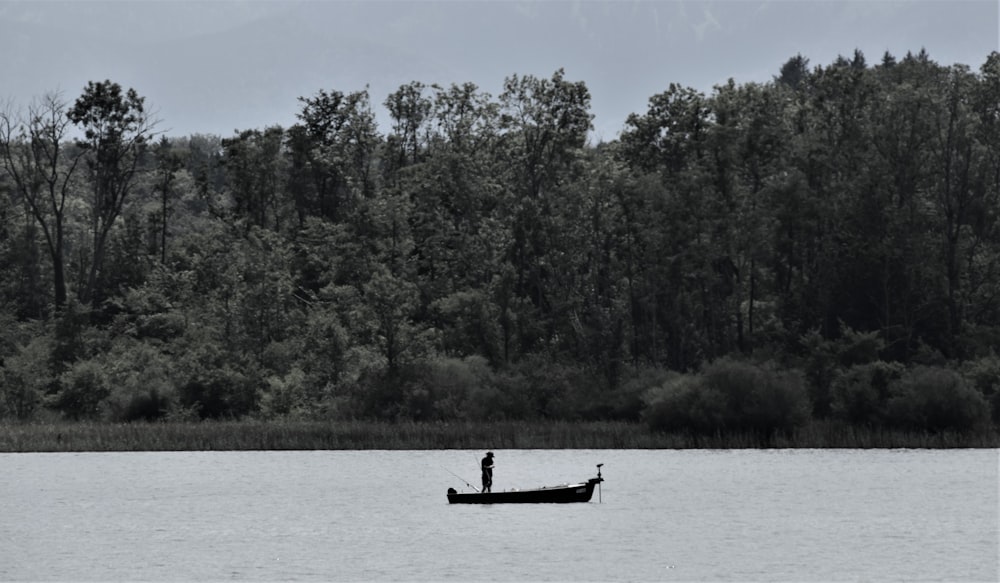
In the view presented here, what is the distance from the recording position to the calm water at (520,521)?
34.5 meters

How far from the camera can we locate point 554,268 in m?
96.4

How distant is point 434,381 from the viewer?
7850 cm

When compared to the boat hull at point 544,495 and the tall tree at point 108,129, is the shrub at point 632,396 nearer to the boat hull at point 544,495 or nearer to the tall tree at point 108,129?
the boat hull at point 544,495

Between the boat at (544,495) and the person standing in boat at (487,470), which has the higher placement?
the person standing in boat at (487,470)

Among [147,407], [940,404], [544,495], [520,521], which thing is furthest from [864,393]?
[147,407]

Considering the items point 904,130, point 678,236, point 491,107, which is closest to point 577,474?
point 678,236

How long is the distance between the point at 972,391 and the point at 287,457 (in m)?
33.8

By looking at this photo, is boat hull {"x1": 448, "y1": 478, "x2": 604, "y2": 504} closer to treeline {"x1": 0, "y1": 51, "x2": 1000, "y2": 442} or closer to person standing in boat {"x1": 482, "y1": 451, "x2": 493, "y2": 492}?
person standing in boat {"x1": 482, "y1": 451, "x2": 493, "y2": 492}

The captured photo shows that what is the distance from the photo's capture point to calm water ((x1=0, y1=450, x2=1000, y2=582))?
34500mm

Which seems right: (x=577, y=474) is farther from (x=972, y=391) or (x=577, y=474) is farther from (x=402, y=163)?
(x=402, y=163)

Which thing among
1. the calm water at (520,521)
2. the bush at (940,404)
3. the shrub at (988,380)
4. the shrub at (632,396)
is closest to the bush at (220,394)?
the calm water at (520,521)

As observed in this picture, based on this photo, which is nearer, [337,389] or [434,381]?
[434,381]

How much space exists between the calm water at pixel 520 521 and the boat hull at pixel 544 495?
18.7 inches

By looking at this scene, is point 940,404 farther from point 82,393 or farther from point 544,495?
point 82,393
